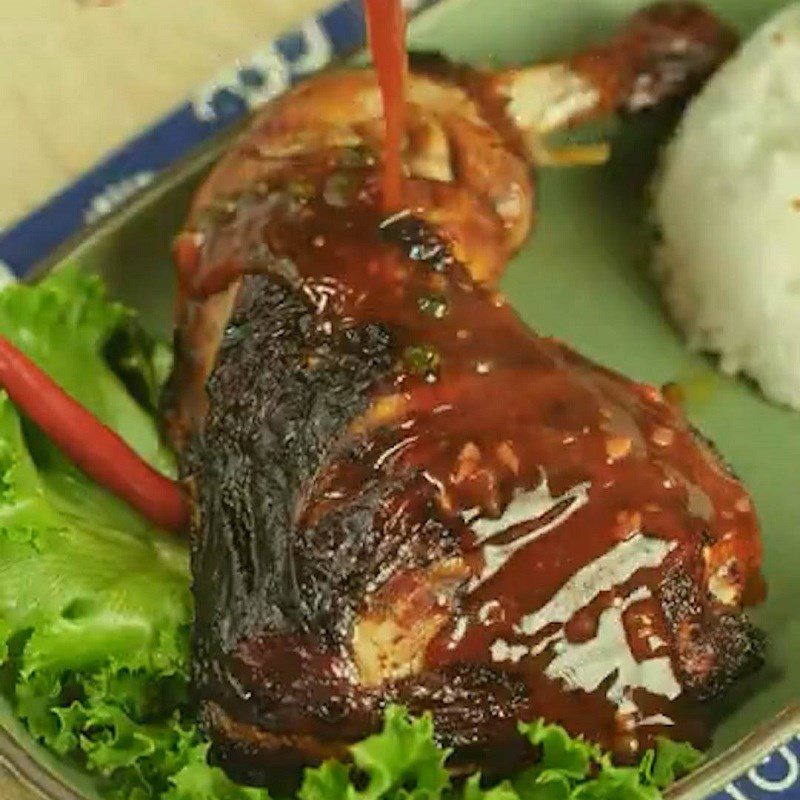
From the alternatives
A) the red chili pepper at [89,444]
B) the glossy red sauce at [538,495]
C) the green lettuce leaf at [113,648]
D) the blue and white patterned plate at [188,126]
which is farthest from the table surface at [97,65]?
the glossy red sauce at [538,495]

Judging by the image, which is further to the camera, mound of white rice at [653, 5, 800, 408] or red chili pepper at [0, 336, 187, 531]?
mound of white rice at [653, 5, 800, 408]

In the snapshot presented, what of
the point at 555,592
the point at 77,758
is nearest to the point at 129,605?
the point at 77,758

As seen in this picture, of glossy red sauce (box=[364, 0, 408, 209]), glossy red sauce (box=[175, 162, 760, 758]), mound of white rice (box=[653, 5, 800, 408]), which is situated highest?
glossy red sauce (box=[364, 0, 408, 209])

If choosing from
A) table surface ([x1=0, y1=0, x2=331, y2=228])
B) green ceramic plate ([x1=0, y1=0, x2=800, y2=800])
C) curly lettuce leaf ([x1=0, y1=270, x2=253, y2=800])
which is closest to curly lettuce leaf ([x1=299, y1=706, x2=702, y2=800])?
curly lettuce leaf ([x1=0, y1=270, x2=253, y2=800])

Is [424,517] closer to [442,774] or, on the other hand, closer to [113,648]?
[442,774]

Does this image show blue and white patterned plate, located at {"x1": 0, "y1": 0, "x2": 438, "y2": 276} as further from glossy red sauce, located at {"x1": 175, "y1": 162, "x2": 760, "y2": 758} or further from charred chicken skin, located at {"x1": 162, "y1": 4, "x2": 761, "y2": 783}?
glossy red sauce, located at {"x1": 175, "y1": 162, "x2": 760, "y2": 758}

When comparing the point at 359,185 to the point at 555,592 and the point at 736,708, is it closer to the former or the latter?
the point at 555,592

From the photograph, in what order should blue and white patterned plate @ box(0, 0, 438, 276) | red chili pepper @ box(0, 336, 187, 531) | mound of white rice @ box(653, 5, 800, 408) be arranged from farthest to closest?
1. blue and white patterned plate @ box(0, 0, 438, 276)
2. mound of white rice @ box(653, 5, 800, 408)
3. red chili pepper @ box(0, 336, 187, 531)
